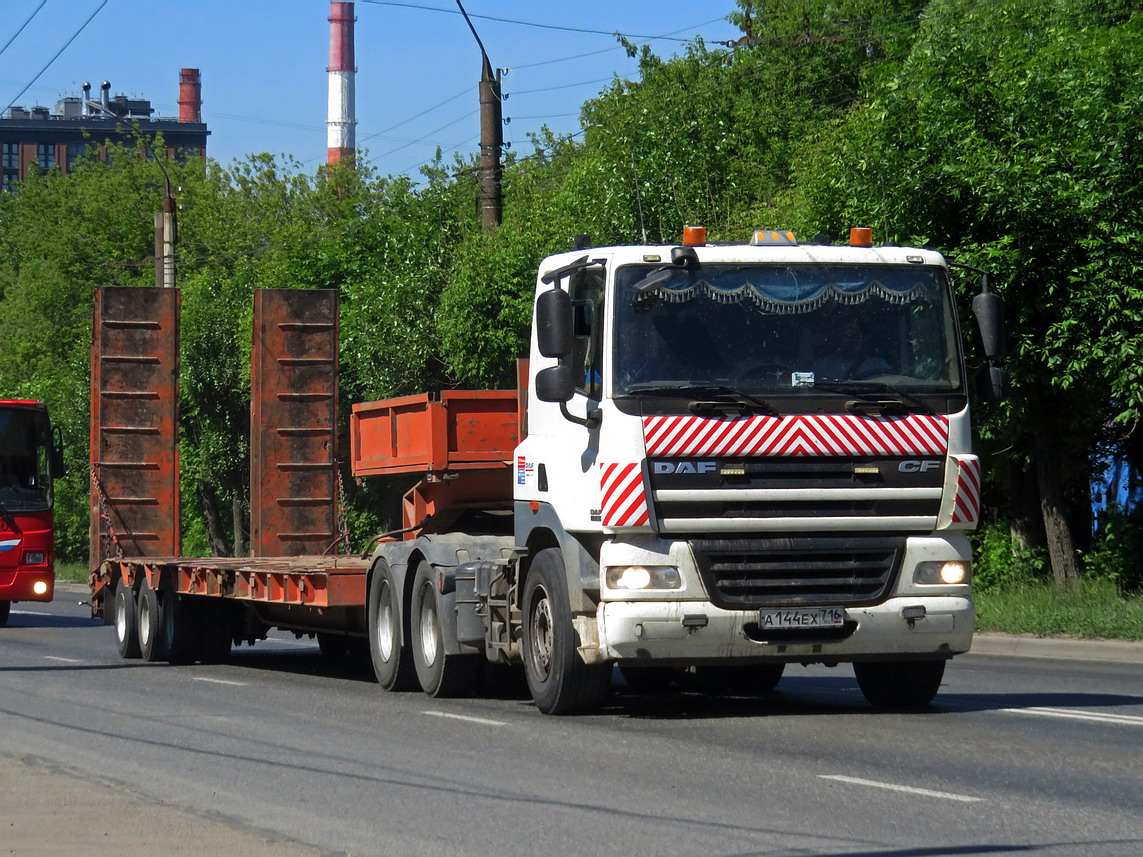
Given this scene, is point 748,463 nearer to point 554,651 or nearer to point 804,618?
point 804,618

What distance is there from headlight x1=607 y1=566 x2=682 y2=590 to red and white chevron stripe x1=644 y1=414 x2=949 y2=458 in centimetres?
70

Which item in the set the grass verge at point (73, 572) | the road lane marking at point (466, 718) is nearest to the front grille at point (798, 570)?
the road lane marking at point (466, 718)

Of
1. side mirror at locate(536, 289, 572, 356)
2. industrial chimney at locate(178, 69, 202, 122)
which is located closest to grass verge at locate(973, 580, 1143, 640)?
side mirror at locate(536, 289, 572, 356)

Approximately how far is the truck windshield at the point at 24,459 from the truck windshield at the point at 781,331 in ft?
60.4

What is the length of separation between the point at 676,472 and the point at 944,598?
1938 millimetres

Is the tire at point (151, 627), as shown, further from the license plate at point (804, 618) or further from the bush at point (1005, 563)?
the bush at point (1005, 563)

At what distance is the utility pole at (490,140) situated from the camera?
29581 mm

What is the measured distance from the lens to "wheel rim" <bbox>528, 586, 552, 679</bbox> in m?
12.2

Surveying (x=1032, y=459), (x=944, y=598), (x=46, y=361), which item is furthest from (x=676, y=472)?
(x=46, y=361)

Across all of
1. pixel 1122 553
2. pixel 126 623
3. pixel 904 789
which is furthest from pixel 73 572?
pixel 904 789

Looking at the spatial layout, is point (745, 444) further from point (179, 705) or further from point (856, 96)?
point (856, 96)

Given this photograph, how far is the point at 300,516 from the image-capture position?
20.2 meters

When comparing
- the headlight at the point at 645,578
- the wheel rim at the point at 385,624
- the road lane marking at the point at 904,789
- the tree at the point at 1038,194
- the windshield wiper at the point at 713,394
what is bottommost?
the road lane marking at the point at 904,789

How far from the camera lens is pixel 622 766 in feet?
31.5
